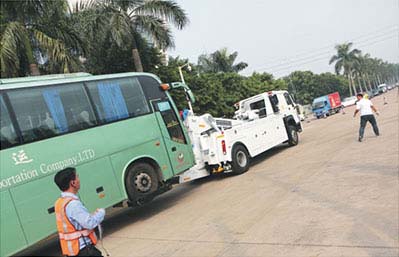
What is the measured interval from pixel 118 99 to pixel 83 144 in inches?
58.2

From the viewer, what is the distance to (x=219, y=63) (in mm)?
47438

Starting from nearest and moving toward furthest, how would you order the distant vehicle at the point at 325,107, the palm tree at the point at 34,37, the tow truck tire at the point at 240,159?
the tow truck tire at the point at 240,159 < the palm tree at the point at 34,37 < the distant vehicle at the point at 325,107

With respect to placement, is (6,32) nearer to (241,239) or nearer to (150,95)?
(150,95)

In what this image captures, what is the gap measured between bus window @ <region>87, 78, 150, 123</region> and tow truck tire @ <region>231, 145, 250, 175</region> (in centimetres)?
365

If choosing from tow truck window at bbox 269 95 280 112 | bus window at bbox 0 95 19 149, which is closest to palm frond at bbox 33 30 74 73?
tow truck window at bbox 269 95 280 112

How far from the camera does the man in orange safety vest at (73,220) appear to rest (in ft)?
12.9

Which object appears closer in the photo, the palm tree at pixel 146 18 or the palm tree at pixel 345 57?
the palm tree at pixel 146 18

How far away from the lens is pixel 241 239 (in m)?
6.28

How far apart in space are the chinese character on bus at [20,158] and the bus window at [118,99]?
6.17ft

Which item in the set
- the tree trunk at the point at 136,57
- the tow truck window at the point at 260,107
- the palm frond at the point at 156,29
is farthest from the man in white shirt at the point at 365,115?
the tree trunk at the point at 136,57

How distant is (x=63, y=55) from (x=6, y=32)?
2.08 meters

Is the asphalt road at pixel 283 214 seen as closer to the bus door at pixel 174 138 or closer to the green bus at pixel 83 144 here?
the green bus at pixel 83 144

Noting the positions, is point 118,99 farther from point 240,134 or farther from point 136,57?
point 136,57

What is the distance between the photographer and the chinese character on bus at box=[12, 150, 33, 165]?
736cm
